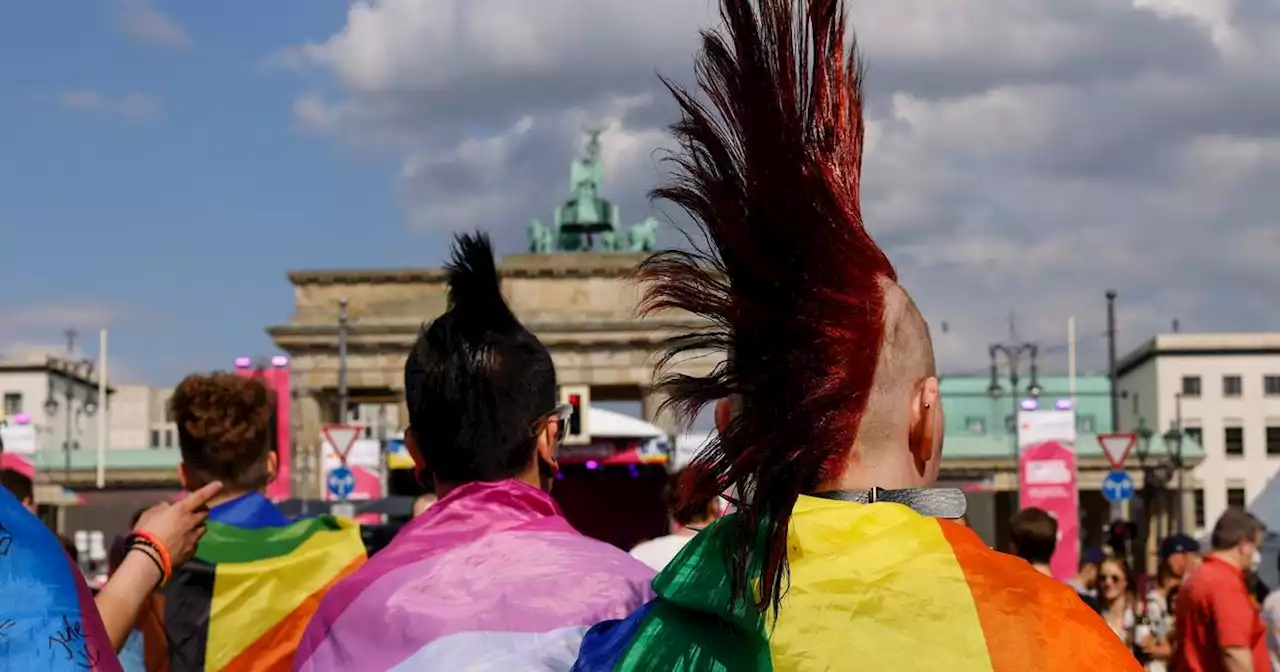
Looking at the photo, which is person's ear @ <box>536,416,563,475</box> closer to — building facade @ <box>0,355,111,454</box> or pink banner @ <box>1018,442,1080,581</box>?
pink banner @ <box>1018,442,1080,581</box>

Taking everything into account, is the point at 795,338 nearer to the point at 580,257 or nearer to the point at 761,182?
the point at 761,182

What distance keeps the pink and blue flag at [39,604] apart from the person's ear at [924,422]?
1.20m

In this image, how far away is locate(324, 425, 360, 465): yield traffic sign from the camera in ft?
81.7

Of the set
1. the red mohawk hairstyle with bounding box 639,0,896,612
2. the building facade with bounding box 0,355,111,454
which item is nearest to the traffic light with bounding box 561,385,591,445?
the red mohawk hairstyle with bounding box 639,0,896,612

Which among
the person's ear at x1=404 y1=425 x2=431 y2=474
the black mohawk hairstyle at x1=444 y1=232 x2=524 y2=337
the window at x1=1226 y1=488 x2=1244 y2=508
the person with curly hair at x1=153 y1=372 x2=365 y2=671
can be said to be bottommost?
the window at x1=1226 y1=488 x2=1244 y2=508

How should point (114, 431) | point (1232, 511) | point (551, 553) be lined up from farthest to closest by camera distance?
1. point (114, 431)
2. point (1232, 511)
3. point (551, 553)

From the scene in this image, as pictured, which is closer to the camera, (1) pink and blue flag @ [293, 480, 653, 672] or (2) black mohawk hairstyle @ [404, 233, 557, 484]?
(1) pink and blue flag @ [293, 480, 653, 672]

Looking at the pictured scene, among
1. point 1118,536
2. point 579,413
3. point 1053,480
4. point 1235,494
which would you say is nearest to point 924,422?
point 1118,536

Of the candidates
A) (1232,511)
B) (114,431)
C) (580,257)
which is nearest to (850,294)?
(1232,511)

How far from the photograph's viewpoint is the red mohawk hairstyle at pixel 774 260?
2.21 m

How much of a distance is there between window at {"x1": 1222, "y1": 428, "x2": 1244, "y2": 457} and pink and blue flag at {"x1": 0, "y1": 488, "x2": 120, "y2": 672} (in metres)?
110

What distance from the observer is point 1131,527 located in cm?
1877

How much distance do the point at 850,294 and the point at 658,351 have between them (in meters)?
0.27

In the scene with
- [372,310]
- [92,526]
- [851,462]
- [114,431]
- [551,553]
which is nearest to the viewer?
[851,462]
